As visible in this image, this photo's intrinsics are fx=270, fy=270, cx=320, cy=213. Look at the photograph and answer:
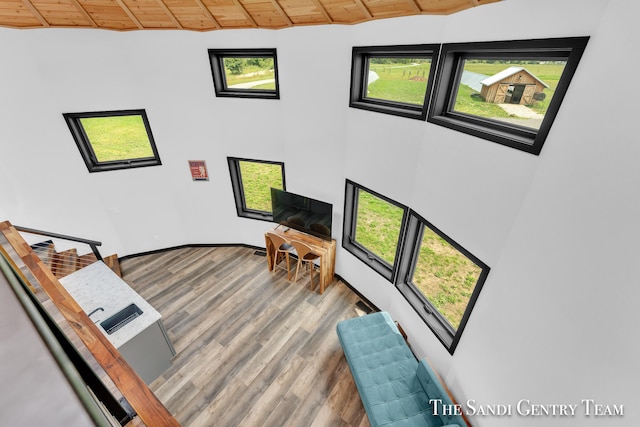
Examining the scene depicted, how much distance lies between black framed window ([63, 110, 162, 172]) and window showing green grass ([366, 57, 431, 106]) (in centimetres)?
361

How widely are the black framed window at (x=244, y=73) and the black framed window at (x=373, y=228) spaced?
196 centimetres

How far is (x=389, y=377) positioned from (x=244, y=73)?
15.2 feet

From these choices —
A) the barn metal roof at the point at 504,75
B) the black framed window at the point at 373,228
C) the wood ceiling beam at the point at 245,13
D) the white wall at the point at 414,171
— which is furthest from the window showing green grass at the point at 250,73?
the barn metal roof at the point at 504,75

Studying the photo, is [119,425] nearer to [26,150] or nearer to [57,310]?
[57,310]

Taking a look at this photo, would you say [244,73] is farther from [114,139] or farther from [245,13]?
[114,139]

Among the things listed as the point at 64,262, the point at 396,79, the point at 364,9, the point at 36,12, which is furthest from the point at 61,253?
the point at 396,79

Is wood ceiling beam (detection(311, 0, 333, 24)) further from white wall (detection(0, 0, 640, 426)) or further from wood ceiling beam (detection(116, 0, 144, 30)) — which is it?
wood ceiling beam (detection(116, 0, 144, 30))

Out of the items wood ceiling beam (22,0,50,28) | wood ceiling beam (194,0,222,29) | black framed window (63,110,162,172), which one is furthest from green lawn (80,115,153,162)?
wood ceiling beam (194,0,222,29)

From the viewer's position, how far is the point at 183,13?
11.6 ft

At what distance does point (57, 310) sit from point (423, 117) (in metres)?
3.11

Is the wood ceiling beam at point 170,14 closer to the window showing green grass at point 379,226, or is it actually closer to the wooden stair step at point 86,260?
the wooden stair step at point 86,260

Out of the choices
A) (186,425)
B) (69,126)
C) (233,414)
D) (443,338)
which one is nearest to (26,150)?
(69,126)

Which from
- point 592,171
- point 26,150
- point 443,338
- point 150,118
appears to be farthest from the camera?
point 150,118

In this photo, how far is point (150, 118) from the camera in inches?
172
